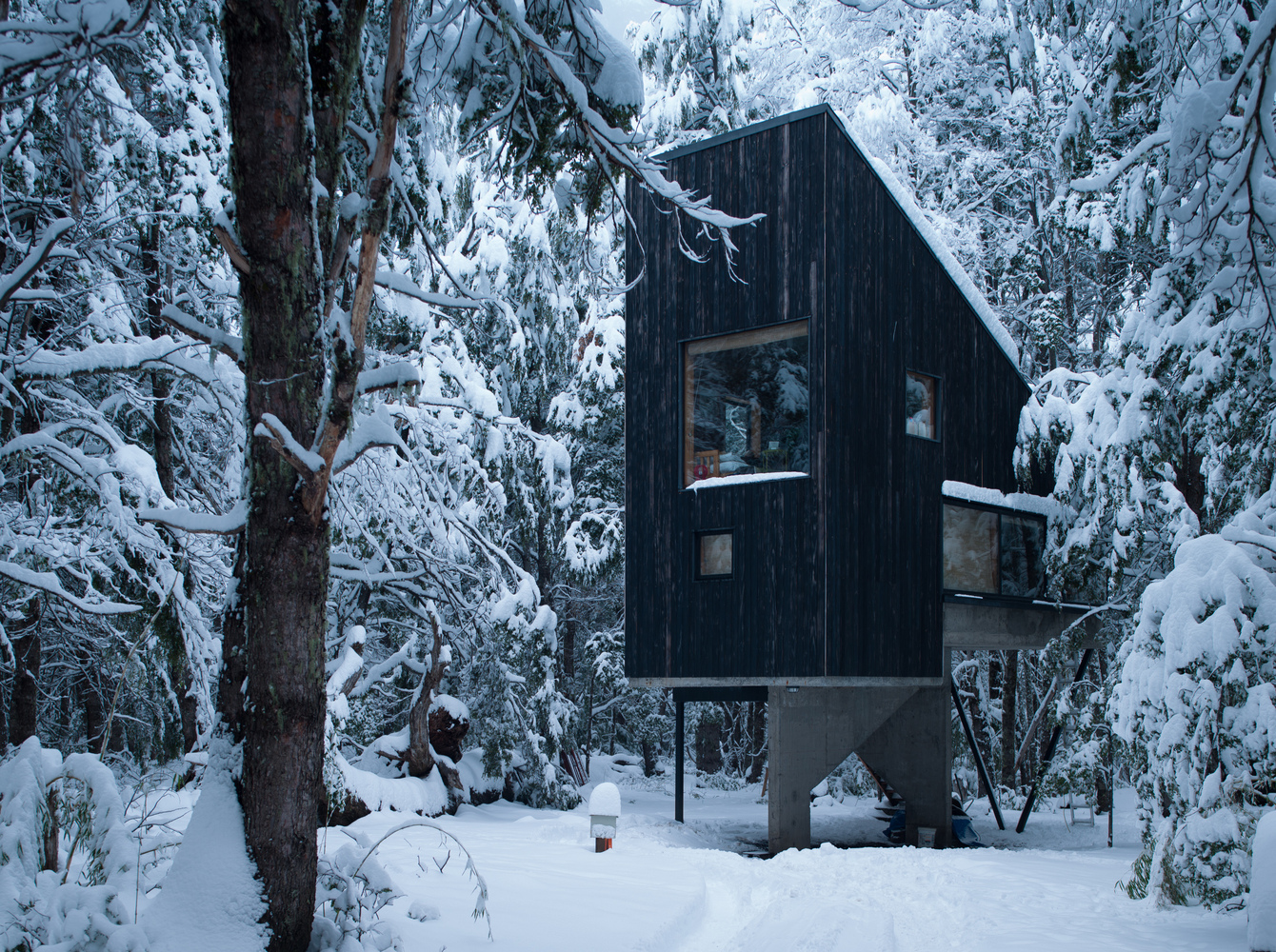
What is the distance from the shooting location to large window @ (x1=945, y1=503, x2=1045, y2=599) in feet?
49.4

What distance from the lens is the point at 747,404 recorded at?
1395cm

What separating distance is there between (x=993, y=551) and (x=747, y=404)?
4.75m

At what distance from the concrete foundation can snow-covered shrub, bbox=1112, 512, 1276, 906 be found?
662 centimetres

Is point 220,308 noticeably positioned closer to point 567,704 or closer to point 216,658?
point 216,658

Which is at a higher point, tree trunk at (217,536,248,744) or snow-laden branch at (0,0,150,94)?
snow-laden branch at (0,0,150,94)

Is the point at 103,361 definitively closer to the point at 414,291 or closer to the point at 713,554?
the point at 414,291

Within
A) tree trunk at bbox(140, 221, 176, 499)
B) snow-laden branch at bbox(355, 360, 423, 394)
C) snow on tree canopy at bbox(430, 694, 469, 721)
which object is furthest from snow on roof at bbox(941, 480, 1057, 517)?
snow-laden branch at bbox(355, 360, 423, 394)

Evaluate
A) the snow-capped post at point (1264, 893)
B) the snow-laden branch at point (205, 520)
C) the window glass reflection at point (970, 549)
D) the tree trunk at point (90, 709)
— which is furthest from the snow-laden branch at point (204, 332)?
the tree trunk at point (90, 709)

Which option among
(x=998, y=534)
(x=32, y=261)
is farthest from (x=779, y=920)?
(x=998, y=534)

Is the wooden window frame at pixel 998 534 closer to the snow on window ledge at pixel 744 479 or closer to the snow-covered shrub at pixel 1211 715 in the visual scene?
the snow on window ledge at pixel 744 479

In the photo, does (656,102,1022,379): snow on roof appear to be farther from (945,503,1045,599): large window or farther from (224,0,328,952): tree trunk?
(224,0,328,952): tree trunk

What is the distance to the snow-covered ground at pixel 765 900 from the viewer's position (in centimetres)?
633

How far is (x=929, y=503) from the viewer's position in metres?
14.6

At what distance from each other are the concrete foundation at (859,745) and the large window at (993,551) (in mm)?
1644
